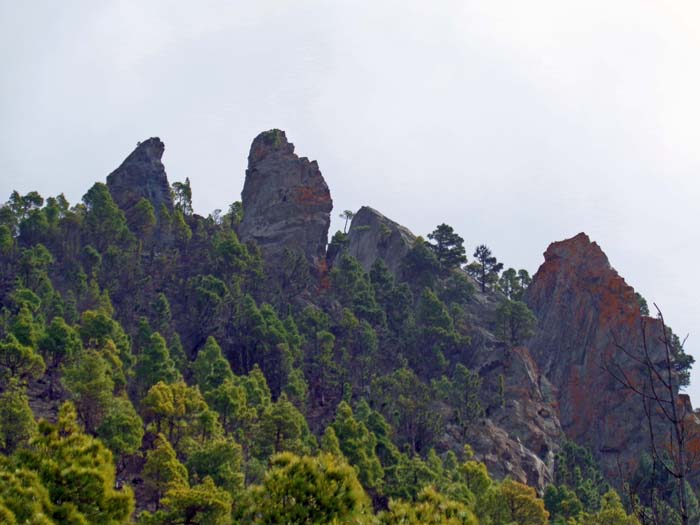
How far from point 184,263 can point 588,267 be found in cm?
5726

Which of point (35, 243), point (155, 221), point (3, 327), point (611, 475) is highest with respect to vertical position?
point (155, 221)

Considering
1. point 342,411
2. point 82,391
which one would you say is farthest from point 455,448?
point 82,391

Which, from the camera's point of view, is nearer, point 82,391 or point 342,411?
point 82,391

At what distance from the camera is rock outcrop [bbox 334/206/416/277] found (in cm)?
11069

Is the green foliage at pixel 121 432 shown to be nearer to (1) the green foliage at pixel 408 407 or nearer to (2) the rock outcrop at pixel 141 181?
(1) the green foliage at pixel 408 407

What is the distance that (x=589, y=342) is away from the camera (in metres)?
102

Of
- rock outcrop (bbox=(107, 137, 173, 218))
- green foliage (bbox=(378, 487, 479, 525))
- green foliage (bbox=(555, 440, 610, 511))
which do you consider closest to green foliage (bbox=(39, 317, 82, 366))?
green foliage (bbox=(378, 487, 479, 525))

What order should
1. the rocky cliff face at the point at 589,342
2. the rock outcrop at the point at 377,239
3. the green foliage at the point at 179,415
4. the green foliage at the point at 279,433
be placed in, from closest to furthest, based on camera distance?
the green foliage at the point at 179,415
the green foliage at the point at 279,433
the rocky cliff face at the point at 589,342
the rock outcrop at the point at 377,239

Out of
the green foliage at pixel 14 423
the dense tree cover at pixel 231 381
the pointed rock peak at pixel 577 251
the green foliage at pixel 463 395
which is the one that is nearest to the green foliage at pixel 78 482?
the dense tree cover at pixel 231 381

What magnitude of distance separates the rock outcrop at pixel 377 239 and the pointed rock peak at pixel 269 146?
15960 mm

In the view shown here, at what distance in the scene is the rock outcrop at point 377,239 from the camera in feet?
363

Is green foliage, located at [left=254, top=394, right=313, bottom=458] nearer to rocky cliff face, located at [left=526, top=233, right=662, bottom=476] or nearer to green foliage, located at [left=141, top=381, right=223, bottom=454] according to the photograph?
green foliage, located at [left=141, top=381, right=223, bottom=454]

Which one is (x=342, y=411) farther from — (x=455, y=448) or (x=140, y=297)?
(x=140, y=297)

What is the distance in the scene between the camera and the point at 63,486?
27.4m
